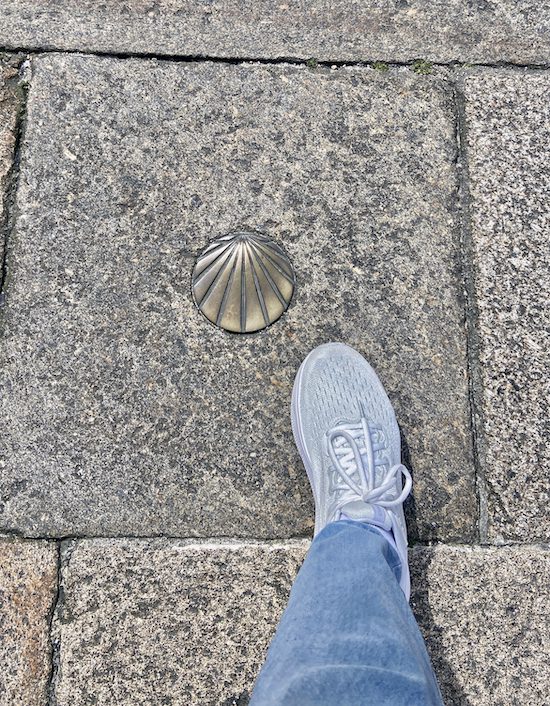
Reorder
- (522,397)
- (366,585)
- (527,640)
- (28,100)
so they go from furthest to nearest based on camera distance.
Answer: (28,100) → (522,397) → (527,640) → (366,585)

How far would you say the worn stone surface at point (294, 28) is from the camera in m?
2.23

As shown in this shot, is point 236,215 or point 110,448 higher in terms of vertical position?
point 236,215

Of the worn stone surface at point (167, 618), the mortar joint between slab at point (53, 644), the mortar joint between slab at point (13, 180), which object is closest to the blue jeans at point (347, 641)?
the worn stone surface at point (167, 618)

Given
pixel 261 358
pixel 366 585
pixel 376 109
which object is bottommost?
pixel 366 585

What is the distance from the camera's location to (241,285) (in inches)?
81.2

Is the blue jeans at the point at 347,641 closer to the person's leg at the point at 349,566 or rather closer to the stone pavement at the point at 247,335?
the person's leg at the point at 349,566

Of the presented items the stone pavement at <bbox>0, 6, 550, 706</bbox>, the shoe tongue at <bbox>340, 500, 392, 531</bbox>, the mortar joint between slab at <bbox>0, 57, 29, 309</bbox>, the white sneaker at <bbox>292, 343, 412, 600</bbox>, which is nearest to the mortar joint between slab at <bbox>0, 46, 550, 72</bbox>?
the stone pavement at <bbox>0, 6, 550, 706</bbox>

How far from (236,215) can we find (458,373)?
85 centimetres

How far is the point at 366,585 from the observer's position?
5.14ft

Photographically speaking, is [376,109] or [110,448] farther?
[376,109]

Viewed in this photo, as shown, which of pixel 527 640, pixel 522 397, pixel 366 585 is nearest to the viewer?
pixel 366 585

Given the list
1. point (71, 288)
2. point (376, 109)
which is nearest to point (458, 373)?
point (376, 109)

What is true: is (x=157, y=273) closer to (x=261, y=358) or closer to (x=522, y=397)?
(x=261, y=358)

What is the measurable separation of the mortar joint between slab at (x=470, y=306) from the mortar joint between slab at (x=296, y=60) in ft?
0.33
